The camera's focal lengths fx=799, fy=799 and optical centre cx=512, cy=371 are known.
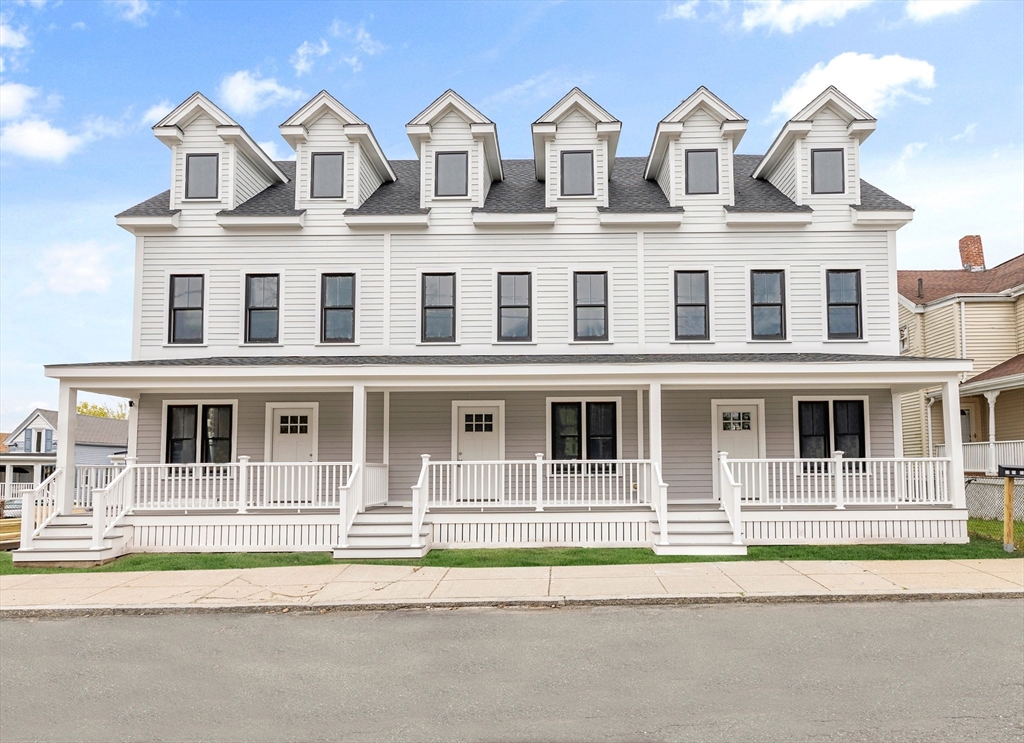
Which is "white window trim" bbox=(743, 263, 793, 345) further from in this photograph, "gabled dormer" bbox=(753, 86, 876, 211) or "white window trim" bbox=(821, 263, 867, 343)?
"gabled dormer" bbox=(753, 86, 876, 211)

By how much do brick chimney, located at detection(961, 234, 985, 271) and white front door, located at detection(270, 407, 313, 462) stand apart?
87.5 ft

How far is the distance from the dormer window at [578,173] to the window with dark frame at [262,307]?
6.81m

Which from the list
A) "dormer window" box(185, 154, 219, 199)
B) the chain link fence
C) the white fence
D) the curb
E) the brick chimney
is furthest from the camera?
the brick chimney

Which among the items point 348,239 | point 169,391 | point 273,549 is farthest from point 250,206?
point 273,549

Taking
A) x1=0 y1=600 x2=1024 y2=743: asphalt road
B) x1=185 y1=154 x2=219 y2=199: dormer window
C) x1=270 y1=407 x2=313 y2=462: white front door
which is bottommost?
x1=0 y1=600 x2=1024 y2=743: asphalt road

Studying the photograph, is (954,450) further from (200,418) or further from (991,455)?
(200,418)

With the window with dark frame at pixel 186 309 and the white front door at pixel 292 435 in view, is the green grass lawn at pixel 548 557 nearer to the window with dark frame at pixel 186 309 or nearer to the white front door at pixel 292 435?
the white front door at pixel 292 435

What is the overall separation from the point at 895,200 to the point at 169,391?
16.5 m

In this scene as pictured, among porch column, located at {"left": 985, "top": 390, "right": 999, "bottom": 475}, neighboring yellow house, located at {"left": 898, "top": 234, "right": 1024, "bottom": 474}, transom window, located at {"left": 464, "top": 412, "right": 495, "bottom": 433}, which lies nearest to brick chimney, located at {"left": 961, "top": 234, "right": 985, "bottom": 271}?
neighboring yellow house, located at {"left": 898, "top": 234, "right": 1024, "bottom": 474}

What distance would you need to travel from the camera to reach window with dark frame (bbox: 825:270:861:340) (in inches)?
687

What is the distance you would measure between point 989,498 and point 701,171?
10517mm

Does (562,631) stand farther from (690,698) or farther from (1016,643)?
(1016,643)

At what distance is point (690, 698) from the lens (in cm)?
652

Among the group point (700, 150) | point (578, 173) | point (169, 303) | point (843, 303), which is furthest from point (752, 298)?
point (169, 303)
